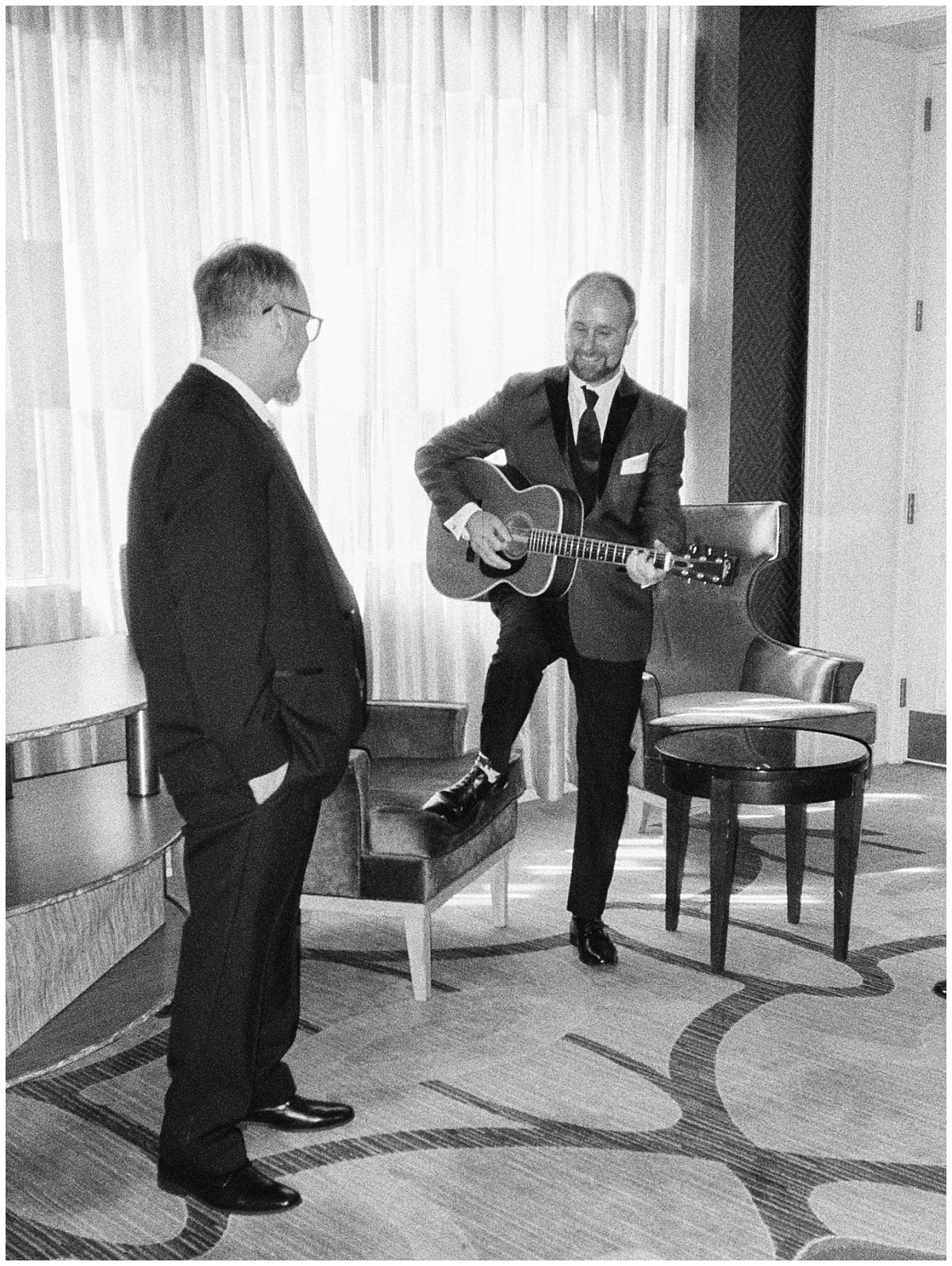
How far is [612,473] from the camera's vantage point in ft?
11.0

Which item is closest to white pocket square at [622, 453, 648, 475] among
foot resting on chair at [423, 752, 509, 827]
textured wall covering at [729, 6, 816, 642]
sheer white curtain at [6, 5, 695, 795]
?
foot resting on chair at [423, 752, 509, 827]

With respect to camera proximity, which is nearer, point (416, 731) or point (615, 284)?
point (615, 284)

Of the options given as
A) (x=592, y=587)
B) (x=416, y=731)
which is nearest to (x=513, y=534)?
(x=592, y=587)

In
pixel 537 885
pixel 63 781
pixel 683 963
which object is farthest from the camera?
pixel 537 885

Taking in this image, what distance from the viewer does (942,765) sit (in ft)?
19.0

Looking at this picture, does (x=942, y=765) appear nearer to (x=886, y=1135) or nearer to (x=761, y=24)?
(x=761, y=24)

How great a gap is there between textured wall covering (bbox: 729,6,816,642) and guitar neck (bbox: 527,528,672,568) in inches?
83.7

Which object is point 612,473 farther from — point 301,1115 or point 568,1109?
point 301,1115

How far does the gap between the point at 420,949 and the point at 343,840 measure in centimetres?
31

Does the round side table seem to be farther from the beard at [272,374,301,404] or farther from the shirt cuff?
the beard at [272,374,301,404]

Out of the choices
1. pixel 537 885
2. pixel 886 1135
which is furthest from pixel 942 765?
pixel 886 1135

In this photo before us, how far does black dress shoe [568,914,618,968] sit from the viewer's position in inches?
133

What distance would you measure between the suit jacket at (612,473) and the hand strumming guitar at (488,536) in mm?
158

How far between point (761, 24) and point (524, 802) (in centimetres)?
312
